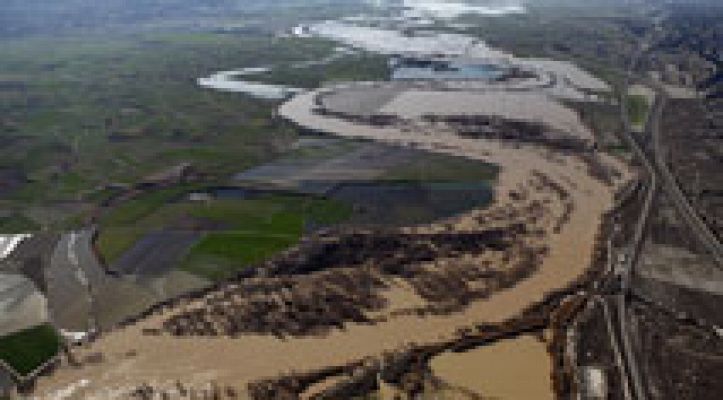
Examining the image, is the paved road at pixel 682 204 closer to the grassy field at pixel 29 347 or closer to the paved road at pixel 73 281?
the paved road at pixel 73 281

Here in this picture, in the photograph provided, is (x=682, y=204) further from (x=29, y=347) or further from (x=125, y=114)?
(x=125, y=114)

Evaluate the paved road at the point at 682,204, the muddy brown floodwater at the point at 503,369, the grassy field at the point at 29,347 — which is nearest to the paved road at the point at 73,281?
the grassy field at the point at 29,347

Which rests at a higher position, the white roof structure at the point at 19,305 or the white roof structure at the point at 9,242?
the white roof structure at the point at 9,242

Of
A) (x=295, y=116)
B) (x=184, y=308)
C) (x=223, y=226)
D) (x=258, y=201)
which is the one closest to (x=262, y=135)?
(x=295, y=116)

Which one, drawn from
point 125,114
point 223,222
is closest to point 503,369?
point 223,222

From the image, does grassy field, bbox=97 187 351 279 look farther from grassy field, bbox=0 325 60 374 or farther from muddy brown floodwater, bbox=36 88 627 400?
grassy field, bbox=0 325 60 374

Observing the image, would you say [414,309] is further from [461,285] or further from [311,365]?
[311,365]
